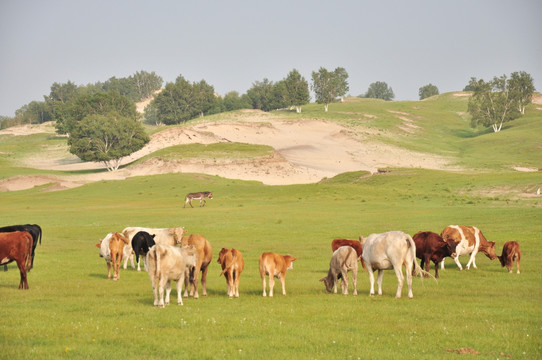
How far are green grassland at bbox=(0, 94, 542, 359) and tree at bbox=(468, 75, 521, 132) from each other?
99118 millimetres

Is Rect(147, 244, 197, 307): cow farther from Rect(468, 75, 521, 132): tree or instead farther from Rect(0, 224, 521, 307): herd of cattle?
Rect(468, 75, 521, 132): tree

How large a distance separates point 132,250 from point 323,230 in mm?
16206

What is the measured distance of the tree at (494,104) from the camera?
507ft

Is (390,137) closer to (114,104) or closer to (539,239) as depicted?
(114,104)

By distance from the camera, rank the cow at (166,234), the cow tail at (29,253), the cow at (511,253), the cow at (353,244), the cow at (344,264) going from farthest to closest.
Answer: the cow at (166,234), the cow at (511,253), the cow at (353,244), the cow tail at (29,253), the cow at (344,264)

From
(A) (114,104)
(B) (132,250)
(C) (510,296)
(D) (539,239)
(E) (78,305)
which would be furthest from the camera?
(A) (114,104)

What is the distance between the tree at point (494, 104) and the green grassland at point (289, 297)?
9912cm

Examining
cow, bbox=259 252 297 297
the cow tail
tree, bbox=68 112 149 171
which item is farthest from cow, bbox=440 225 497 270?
tree, bbox=68 112 149 171

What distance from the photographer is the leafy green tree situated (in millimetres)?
174875

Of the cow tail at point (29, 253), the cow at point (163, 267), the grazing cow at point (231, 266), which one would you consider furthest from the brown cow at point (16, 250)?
the grazing cow at point (231, 266)

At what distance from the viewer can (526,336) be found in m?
12.8

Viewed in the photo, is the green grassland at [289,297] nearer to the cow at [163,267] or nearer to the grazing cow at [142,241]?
the cow at [163,267]

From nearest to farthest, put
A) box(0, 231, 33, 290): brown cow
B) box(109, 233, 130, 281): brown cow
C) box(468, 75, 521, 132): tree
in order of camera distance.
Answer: box(0, 231, 33, 290): brown cow
box(109, 233, 130, 281): brown cow
box(468, 75, 521, 132): tree

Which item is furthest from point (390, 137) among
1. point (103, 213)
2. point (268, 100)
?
point (103, 213)
